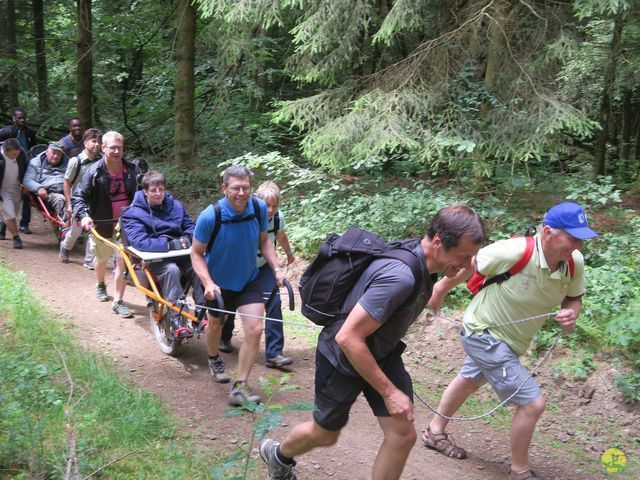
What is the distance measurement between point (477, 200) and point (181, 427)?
552cm

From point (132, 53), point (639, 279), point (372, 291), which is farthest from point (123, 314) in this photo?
point (132, 53)

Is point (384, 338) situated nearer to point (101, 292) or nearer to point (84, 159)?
point (101, 292)

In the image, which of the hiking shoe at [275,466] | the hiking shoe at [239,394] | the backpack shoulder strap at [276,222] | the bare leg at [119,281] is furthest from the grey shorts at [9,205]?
the hiking shoe at [275,466]

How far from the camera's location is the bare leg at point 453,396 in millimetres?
5133

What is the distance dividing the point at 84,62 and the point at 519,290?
13389 millimetres

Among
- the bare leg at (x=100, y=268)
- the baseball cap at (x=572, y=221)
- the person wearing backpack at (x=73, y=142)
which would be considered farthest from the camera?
the person wearing backpack at (x=73, y=142)

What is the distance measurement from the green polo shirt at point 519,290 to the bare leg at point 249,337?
197 centimetres

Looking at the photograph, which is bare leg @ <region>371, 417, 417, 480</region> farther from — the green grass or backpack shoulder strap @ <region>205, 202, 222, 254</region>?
backpack shoulder strap @ <region>205, 202, 222, 254</region>

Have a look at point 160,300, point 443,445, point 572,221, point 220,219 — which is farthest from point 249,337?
point 572,221

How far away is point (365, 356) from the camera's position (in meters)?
3.43

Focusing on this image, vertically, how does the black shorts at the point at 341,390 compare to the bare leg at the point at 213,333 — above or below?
above

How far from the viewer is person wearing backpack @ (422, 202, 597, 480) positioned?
4.51 meters

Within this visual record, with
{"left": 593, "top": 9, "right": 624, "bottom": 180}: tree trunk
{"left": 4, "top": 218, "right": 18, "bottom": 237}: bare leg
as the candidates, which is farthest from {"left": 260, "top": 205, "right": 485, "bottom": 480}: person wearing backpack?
{"left": 4, "top": 218, "right": 18, "bottom": 237}: bare leg

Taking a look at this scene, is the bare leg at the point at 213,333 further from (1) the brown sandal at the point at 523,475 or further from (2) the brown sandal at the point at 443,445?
(1) the brown sandal at the point at 523,475
